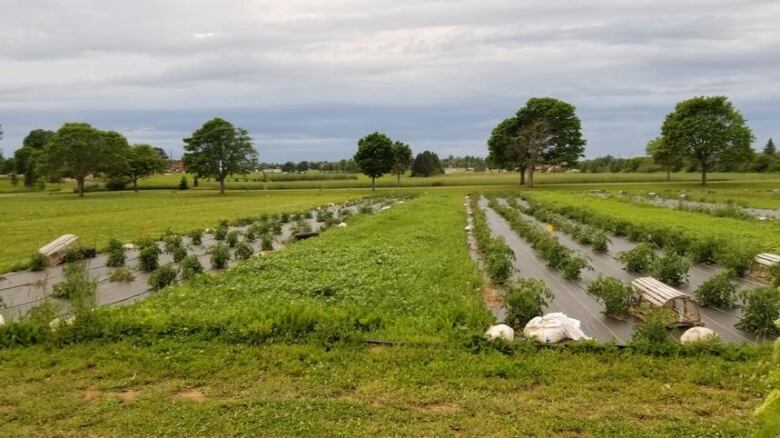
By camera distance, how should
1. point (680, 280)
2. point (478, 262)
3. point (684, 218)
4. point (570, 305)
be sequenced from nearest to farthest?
point (570, 305), point (680, 280), point (478, 262), point (684, 218)

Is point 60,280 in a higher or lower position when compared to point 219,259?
lower

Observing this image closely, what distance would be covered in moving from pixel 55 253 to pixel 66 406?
29.5 ft

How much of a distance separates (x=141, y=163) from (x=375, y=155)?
29.1 meters

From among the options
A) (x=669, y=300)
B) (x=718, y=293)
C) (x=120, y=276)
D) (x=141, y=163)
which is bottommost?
(x=120, y=276)

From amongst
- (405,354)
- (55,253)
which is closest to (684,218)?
(405,354)

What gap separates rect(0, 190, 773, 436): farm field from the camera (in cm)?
434

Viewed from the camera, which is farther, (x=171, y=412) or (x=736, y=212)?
(x=736, y=212)

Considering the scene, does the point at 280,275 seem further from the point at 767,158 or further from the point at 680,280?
the point at 767,158

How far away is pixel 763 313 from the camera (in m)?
6.43

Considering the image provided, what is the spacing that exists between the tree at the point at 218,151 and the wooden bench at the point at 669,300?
51.6 meters

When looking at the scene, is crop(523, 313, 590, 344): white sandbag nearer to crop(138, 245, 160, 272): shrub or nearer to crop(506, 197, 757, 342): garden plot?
crop(506, 197, 757, 342): garden plot

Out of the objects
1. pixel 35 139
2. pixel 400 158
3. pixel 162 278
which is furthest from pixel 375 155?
pixel 35 139

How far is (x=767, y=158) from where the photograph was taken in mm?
74562

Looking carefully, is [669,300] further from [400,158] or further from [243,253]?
[400,158]
